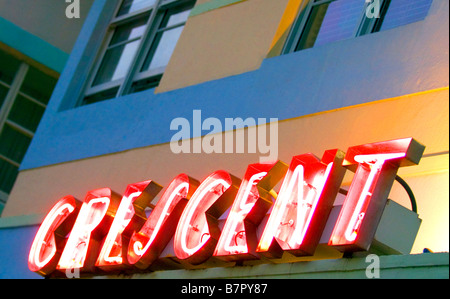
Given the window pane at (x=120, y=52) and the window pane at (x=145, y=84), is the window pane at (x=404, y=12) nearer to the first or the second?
the window pane at (x=145, y=84)

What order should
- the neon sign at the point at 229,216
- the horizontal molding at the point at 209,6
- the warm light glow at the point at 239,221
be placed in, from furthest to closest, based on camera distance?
the horizontal molding at the point at 209,6 < the warm light glow at the point at 239,221 < the neon sign at the point at 229,216

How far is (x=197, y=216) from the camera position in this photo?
6.66m

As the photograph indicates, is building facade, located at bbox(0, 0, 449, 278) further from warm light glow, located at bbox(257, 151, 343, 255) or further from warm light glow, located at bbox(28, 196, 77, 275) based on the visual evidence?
warm light glow, located at bbox(28, 196, 77, 275)

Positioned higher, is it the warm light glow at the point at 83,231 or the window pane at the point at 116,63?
the window pane at the point at 116,63

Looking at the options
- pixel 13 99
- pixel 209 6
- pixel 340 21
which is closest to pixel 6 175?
pixel 13 99

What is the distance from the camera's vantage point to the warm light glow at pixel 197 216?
21.5 feet

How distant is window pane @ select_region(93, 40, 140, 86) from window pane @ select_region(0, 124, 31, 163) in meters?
2.18

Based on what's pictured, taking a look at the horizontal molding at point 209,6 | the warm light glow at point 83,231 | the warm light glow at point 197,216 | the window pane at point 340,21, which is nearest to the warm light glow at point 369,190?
the warm light glow at point 197,216

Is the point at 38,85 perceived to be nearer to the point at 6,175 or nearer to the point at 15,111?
the point at 15,111

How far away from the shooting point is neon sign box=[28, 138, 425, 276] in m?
5.54

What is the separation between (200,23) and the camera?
28.7ft

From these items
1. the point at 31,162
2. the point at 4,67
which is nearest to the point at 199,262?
the point at 31,162

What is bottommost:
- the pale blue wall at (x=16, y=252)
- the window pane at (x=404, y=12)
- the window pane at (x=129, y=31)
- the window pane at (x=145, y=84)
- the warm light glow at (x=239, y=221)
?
the pale blue wall at (x=16, y=252)

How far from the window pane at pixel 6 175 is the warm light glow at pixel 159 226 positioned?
519 cm
